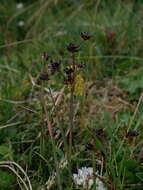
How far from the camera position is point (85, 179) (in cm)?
137

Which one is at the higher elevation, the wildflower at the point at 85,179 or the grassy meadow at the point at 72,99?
the grassy meadow at the point at 72,99

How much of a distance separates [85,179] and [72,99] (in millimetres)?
263

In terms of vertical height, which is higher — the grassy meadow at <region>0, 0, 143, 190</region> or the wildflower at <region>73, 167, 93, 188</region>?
the grassy meadow at <region>0, 0, 143, 190</region>

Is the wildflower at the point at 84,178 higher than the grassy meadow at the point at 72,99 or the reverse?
the reverse

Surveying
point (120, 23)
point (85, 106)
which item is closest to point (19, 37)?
point (120, 23)

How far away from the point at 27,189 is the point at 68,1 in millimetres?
2238

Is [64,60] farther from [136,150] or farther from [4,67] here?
[136,150]

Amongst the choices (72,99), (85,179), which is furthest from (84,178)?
(72,99)

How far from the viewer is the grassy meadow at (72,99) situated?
1409 mm

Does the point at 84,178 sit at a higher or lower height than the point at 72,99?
lower

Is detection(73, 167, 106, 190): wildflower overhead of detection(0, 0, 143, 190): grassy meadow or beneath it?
beneath

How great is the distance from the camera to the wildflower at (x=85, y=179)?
136 cm

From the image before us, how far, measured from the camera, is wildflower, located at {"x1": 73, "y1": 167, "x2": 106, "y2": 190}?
53.6 inches

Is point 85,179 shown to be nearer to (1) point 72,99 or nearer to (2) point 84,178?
(2) point 84,178
